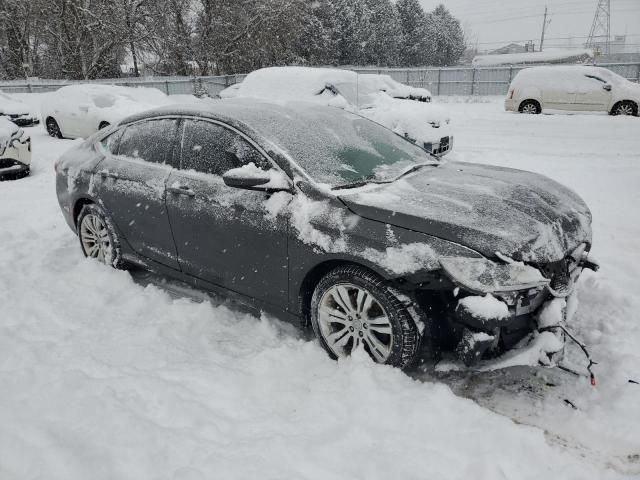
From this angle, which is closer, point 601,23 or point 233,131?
point 233,131

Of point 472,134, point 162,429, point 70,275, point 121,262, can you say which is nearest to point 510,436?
point 162,429

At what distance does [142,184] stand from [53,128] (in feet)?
36.9

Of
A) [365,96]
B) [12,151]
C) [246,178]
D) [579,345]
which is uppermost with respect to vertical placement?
[365,96]

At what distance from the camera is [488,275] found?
2.56 metres

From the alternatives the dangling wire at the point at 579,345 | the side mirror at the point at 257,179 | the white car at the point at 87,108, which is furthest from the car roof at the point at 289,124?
the white car at the point at 87,108

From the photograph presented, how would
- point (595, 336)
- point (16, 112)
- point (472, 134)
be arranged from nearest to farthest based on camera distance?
point (595, 336) < point (472, 134) < point (16, 112)

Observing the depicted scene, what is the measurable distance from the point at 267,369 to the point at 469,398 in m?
1.24

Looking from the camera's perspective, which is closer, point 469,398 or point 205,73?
point 469,398

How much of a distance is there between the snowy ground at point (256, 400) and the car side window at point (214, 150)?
113 cm

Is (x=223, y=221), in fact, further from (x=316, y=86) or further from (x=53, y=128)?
(x=53, y=128)

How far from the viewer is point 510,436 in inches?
98.9

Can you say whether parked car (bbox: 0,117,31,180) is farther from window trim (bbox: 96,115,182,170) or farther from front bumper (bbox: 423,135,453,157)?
front bumper (bbox: 423,135,453,157)

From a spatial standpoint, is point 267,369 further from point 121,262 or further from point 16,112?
point 16,112

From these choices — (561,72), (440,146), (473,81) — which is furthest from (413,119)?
(473,81)
